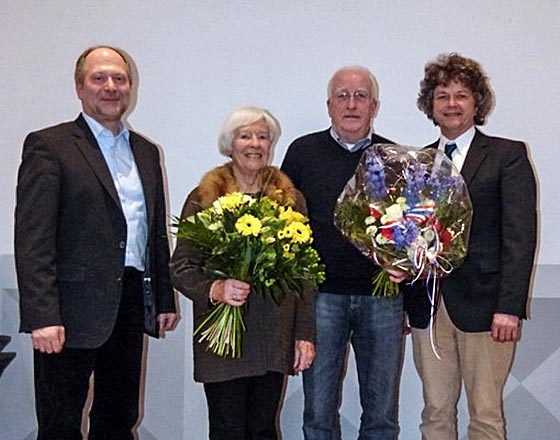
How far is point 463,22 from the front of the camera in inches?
146

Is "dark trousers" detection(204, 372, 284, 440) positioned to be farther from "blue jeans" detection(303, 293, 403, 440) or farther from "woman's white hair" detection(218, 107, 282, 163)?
"woman's white hair" detection(218, 107, 282, 163)

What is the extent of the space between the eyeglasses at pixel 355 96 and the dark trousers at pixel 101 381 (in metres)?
1.07

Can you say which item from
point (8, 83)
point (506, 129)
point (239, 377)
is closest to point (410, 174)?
point (239, 377)

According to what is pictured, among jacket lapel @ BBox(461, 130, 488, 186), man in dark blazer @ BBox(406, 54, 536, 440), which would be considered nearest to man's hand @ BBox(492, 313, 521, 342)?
man in dark blazer @ BBox(406, 54, 536, 440)

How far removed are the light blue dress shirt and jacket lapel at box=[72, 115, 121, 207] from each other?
0.03 m

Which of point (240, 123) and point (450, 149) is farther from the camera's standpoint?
point (450, 149)

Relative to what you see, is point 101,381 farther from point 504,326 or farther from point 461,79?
point 461,79

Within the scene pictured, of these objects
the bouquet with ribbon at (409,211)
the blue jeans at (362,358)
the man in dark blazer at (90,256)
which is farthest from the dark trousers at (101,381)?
the bouquet with ribbon at (409,211)

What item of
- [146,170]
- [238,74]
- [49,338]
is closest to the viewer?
[49,338]

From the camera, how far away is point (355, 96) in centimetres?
302

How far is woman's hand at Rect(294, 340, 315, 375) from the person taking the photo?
270 centimetres

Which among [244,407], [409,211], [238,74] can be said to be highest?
[238,74]

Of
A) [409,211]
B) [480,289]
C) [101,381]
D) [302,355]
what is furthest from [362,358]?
[101,381]

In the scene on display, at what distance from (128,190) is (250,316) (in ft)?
2.02
